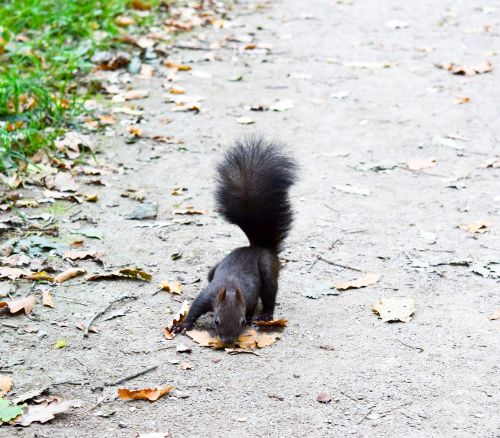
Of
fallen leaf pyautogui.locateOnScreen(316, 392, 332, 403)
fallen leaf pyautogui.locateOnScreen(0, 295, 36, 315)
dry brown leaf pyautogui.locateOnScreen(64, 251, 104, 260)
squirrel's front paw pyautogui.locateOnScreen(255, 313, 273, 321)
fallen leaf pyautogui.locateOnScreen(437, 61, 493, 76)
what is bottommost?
squirrel's front paw pyautogui.locateOnScreen(255, 313, 273, 321)

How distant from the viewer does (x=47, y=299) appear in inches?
154

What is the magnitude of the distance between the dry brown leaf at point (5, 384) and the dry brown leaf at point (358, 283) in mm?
1738

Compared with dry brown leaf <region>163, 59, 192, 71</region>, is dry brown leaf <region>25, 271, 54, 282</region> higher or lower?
lower

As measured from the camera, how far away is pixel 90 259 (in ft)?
14.4

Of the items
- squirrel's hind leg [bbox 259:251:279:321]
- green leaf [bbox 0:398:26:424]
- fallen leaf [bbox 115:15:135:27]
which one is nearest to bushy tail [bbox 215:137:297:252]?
squirrel's hind leg [bbox 259:251:279:321]

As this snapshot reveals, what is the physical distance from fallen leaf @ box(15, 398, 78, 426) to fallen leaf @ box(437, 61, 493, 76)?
566cm

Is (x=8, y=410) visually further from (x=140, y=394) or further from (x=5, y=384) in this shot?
(x=140, y=394)

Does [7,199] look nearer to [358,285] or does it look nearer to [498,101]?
[358,285]

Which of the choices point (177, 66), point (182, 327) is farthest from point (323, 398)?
point (177, 66)

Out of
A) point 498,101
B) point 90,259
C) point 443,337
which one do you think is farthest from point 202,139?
point 443,337

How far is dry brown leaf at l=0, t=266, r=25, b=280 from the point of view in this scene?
162 inches

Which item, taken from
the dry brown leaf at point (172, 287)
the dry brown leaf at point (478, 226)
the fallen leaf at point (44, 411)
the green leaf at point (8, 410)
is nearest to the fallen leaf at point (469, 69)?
the dry brown leaf at point (478, 226)

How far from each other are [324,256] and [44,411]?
1.99 m

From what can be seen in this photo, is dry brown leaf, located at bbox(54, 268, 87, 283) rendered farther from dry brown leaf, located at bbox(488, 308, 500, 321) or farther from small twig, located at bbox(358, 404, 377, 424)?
dry brown leaf, located at bbox(488, 308, 500, 321)
